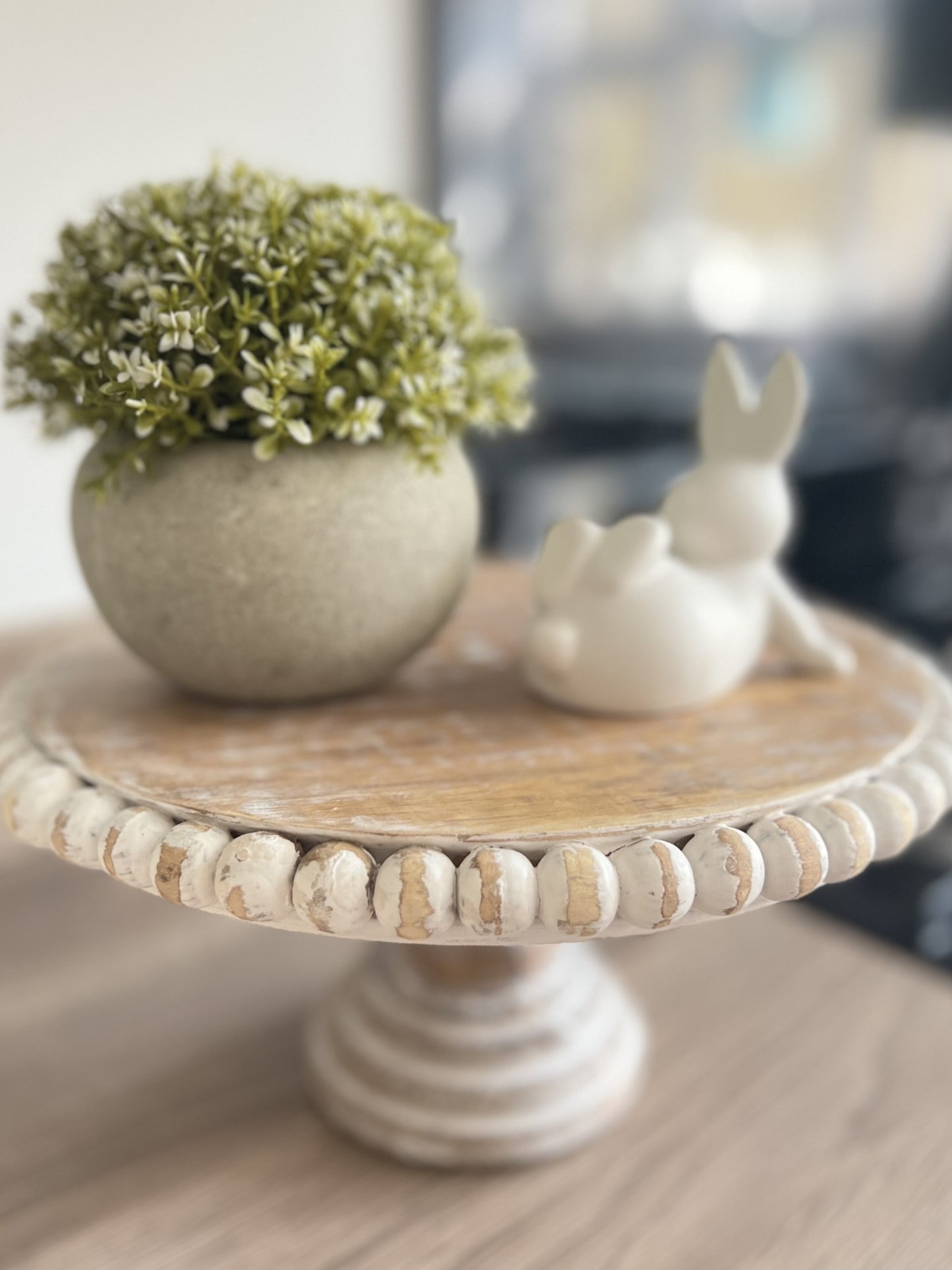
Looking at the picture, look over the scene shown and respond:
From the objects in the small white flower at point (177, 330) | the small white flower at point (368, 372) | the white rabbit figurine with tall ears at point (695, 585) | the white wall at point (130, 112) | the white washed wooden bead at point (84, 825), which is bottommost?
the white washed wooden bead at point (84, 825)

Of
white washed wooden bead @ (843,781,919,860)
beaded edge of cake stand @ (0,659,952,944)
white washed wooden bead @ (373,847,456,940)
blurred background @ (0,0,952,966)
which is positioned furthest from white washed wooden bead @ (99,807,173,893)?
blurred background @ (0,0,952,966)

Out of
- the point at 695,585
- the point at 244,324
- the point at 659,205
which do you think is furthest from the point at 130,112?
the point at 695,585

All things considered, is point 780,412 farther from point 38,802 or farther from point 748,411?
point 38,802

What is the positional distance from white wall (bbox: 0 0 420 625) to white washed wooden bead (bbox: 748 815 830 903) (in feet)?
2.93

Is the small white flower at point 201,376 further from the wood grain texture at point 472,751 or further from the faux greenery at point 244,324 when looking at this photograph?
the wood grain texture at point 472,751

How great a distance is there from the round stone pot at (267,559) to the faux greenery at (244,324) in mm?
17

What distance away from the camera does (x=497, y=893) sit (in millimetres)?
453

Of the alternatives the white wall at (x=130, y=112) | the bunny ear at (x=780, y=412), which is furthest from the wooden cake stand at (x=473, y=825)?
the white wall at (x=130, y=112)

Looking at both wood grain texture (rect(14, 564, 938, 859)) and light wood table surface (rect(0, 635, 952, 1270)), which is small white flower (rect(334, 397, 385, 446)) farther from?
light wood table surface (rect(0, 635, 952, 1270))

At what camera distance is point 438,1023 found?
71 cm

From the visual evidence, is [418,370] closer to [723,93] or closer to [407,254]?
[407,254]

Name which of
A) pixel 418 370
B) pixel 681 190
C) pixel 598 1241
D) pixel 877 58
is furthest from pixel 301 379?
pixel 877 58

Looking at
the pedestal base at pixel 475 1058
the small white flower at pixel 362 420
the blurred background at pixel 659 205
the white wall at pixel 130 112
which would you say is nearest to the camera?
the small white flower at pixel 362 420

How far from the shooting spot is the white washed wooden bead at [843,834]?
0.49m
